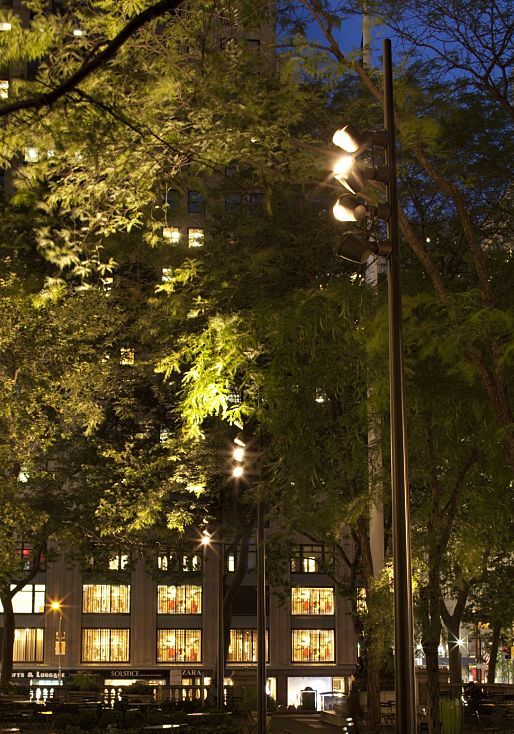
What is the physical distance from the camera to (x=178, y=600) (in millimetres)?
73375

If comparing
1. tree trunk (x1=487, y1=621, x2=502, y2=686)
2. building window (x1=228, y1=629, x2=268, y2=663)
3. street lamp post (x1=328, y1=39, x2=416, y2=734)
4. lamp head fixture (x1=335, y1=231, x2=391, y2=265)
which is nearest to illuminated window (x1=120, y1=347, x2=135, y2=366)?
street lamp post (x1=328, y1=39, x2=416, y2=734)

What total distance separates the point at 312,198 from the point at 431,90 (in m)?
6.44

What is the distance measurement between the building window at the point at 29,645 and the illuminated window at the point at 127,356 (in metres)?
44.8

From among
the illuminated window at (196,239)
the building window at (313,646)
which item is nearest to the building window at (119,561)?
the building window at (313,646)

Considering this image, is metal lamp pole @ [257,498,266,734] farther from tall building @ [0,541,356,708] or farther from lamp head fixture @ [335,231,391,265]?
tall building @ [0,541,356,708]

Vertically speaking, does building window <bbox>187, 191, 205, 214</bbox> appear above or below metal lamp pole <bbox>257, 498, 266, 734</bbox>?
above

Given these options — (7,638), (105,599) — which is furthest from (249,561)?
(7,638)

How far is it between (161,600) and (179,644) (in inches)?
120

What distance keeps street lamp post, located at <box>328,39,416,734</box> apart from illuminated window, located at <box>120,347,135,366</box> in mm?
17784

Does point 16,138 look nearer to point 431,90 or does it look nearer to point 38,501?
point 431,90

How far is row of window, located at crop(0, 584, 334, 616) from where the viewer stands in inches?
2822

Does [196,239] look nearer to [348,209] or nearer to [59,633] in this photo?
[348,209]

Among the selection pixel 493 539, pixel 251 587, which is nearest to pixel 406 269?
pixel 493 539

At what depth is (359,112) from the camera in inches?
761
